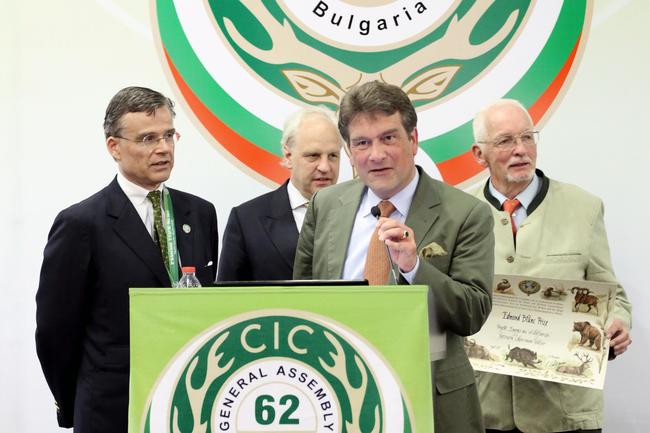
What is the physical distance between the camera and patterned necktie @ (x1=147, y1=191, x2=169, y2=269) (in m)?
2.83

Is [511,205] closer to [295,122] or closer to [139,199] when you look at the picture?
[295,122]

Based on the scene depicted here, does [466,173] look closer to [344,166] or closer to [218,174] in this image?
[344,166]

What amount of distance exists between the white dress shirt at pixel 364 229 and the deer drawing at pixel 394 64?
4.85 feet

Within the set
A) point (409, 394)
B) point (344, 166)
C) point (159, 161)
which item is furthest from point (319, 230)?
point (344, 166)

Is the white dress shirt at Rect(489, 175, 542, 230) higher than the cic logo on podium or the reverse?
higher

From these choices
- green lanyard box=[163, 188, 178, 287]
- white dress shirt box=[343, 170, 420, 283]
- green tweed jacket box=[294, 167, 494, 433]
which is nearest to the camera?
green tweed jacket box=[294, 167, 494, 433]

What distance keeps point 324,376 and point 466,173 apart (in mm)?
2181

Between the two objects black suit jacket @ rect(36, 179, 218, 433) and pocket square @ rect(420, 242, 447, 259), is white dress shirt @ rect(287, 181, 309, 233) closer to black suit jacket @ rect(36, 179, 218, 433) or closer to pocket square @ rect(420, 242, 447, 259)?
black suit jacket @ rect(36, 179, 218, 433)

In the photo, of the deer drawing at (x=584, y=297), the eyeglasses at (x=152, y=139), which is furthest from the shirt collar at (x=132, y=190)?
the deer drawing at (x=584, y=297)

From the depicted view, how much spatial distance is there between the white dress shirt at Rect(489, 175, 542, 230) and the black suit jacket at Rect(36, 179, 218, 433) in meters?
1.22

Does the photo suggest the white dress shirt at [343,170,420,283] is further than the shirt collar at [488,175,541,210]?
No

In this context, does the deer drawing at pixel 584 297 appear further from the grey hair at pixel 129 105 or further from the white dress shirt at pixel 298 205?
the grey hair at pixel 129 105

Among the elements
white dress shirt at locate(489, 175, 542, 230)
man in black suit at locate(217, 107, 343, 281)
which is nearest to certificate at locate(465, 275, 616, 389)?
white dress shirt at locate(489, 175, 542, 230)

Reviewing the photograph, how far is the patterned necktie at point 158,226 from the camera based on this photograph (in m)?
2.83
